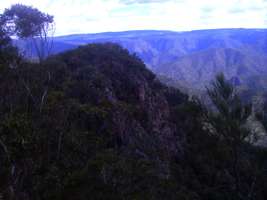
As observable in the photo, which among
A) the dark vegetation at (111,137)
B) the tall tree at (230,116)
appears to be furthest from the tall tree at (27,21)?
the tall tree at (230,116)

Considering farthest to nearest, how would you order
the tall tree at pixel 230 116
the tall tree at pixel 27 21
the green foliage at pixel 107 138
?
the tall tree at pixel 27 21, the tall tree at pixel 230 116, the green foliage at pixel 107 138

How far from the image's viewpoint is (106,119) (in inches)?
587

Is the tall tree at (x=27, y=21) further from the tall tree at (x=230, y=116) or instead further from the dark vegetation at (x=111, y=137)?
the tall tree at (x=230, y=116)

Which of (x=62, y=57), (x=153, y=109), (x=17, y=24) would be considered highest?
(x=17, y=24)

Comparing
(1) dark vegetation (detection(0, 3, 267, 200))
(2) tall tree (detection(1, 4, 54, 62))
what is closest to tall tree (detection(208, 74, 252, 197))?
(1) dark vegetation (detection(0, 3, 267, 200))

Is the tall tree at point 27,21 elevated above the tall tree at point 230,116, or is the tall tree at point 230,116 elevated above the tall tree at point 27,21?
the tall tree at point 27,21

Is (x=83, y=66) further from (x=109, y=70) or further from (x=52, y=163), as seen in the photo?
(x=52, y=163)

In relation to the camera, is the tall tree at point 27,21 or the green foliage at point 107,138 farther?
the tall tree at point 27,21

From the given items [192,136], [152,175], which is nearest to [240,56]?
[192,136]

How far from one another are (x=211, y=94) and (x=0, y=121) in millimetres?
9454

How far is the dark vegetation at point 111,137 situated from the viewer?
737cm

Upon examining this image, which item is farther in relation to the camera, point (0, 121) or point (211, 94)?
point (211, 94)

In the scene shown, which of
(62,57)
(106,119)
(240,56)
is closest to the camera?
(106,119)

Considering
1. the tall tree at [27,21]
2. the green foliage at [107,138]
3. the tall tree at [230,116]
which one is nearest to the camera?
the green foliage at [107,138]
